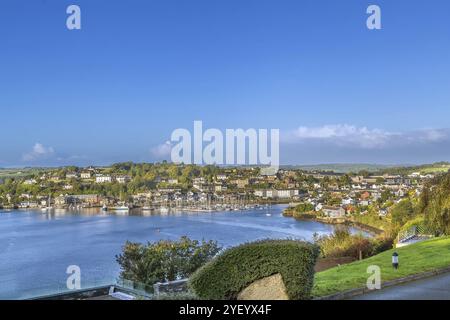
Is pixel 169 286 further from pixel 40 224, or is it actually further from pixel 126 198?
pixel 126 198

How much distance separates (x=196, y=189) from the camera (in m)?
65.7

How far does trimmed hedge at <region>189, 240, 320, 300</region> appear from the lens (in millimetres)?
5715

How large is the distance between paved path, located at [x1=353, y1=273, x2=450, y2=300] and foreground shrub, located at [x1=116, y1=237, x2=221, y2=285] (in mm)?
6738

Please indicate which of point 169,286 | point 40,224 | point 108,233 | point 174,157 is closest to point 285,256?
point 169,286

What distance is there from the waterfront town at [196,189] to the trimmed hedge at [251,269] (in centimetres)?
3972

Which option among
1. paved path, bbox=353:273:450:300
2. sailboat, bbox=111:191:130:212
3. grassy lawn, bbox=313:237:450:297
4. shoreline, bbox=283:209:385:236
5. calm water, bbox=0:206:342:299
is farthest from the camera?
sailboat, bbox=111:191:130:212

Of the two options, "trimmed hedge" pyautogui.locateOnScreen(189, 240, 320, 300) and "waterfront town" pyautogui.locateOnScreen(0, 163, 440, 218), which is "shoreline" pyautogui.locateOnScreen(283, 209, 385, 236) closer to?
"waterfront town" pyautogui.locateOnScreen(0, 163, 440, 218)

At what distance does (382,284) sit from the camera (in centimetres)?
764

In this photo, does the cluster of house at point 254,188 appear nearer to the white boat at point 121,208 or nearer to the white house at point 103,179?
the white house at point 103,179

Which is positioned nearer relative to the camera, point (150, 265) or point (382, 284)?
point (382, 284)

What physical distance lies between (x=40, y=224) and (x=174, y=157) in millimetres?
44119

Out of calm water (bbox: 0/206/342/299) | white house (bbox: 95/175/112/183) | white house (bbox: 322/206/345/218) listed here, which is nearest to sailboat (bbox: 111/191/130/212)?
calm water (bbox: 0/206/342/299)

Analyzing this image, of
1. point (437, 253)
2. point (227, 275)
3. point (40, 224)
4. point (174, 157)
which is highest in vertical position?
point (174, 157)
